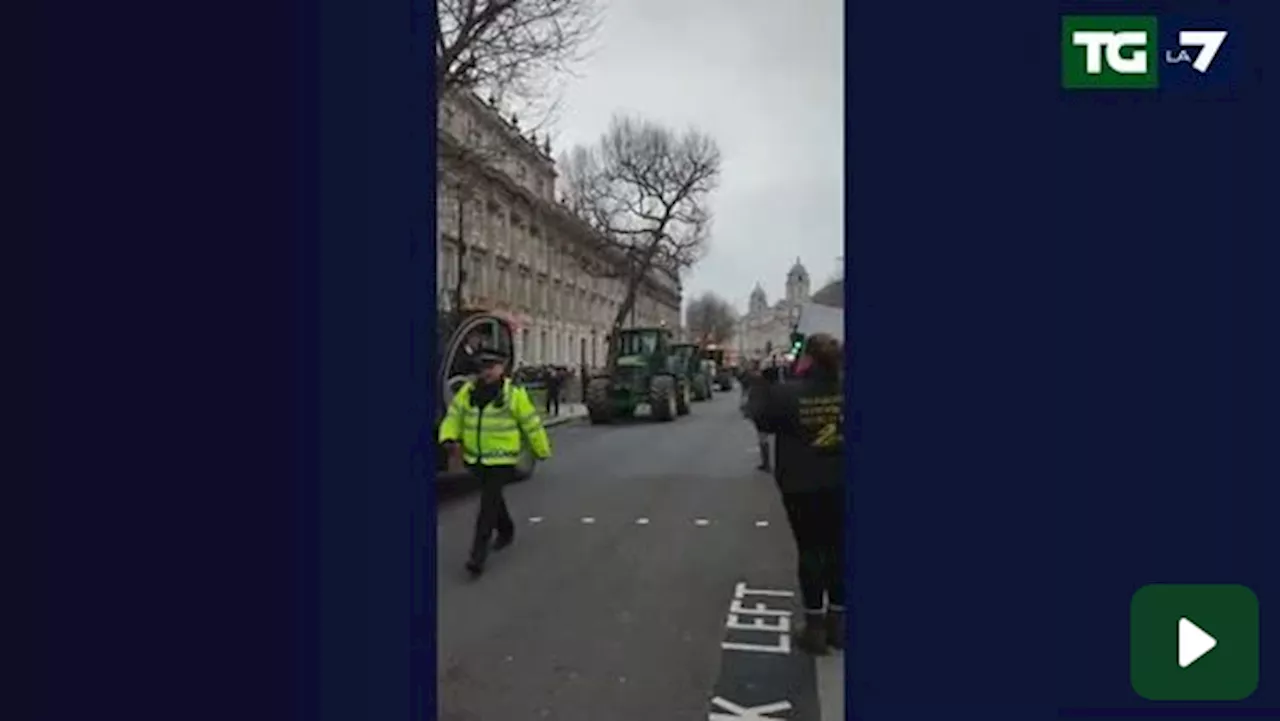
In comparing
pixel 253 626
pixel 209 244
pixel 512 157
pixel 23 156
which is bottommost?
pixel 253 626

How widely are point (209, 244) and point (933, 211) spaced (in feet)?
4.15

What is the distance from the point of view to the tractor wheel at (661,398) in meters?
22.0

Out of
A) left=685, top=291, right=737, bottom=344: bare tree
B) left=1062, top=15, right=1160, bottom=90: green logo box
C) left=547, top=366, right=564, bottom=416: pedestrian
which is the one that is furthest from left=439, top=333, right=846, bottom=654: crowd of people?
left=685, top=291, right=737, bottom=344: bare tree

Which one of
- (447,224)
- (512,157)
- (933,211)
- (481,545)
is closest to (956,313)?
(933,211)

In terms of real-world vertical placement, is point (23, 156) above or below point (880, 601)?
above

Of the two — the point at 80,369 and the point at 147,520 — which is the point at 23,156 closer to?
the point at 80,369

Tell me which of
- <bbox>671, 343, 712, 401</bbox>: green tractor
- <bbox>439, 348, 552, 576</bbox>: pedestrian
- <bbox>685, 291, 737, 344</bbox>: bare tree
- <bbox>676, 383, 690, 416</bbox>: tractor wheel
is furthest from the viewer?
<bbox>685, 291, 737, 344</bbox>: bare tree

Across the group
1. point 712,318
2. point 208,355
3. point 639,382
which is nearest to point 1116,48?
point 208,355

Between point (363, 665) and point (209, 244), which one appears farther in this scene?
point (363, 665)

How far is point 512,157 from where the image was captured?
42.8 ft

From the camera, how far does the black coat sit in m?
4.18

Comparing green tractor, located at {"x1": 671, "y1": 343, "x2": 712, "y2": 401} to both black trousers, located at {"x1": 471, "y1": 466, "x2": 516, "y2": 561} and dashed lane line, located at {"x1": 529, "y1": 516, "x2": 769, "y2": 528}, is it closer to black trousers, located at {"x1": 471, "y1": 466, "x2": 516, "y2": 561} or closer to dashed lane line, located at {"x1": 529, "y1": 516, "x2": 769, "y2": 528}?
dashed lane line, located at {"x1": 529, "y1": 516, "x2": 769, "y2": 528}

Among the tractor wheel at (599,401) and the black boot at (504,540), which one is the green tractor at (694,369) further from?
the black boot at (504,540)

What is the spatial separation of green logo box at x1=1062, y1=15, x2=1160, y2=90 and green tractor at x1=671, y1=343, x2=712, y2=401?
23.9 m
